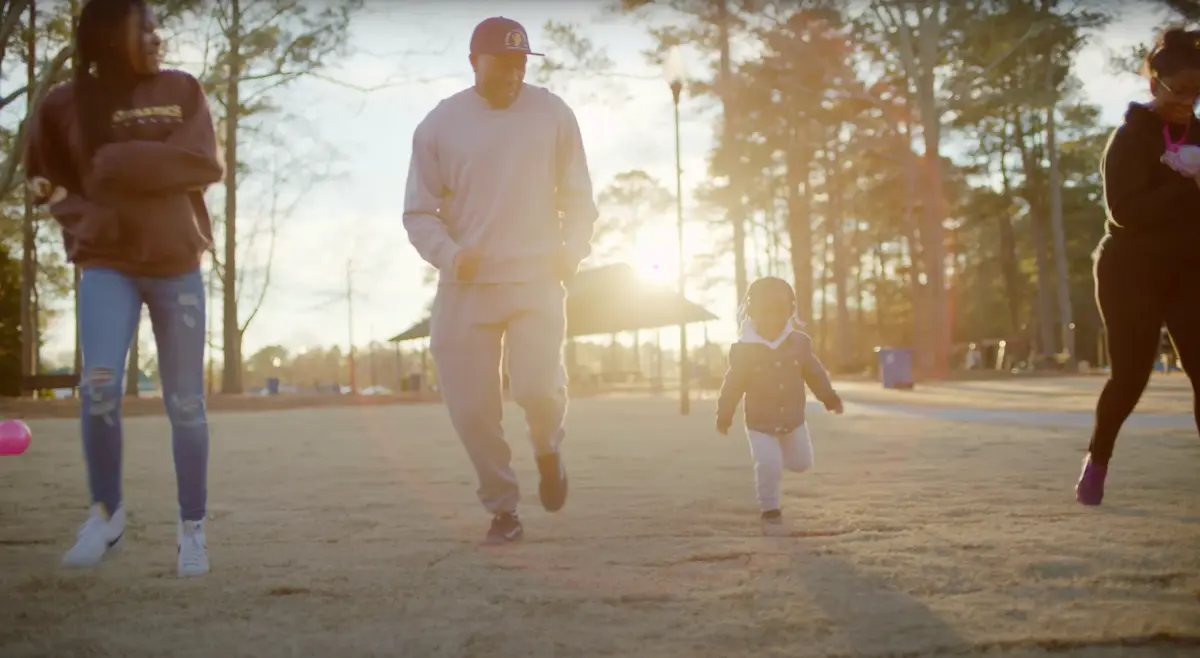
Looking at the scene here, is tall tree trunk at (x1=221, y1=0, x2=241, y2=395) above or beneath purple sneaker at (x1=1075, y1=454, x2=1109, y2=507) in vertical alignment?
above

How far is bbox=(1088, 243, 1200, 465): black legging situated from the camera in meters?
3.78

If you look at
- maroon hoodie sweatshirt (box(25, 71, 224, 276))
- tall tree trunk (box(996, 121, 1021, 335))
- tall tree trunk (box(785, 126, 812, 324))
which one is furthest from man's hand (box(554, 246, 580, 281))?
tall tree trunk (box(996, 121, 1021, 335))

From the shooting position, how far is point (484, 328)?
3.55m

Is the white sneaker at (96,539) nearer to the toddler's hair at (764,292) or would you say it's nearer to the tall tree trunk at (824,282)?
the toddler's hair at (764,292)

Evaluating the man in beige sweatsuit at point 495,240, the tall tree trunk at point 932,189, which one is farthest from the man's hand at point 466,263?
the tall tree trunk at point 932,189

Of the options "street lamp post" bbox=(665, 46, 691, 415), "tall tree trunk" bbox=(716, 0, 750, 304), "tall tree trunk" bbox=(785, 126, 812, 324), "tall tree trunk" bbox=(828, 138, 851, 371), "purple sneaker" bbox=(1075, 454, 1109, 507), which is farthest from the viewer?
"tall tree trunk" bbox=(828, 138, 851, 371)

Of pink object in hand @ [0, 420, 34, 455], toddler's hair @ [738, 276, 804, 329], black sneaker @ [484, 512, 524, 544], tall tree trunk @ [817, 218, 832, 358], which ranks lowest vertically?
black sneaker @ [484, 512, 524, 544]

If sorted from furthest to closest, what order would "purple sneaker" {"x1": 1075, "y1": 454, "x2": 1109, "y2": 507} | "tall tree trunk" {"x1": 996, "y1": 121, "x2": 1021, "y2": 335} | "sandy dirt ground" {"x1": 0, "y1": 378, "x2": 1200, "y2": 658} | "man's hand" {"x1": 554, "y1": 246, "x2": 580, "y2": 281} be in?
"tall tree trunk" {"x1": 996, "y1": 121, "x2": 1021, "y2": 335} < "purple sneaker" {"x1": 1075, "y1": 454, "x2": 1109, "y2": 507} < "man's hand" {"x1": 554, "y1": 246, "x2": 580, "y2": 281} < "sandy dirt ground" {"x1": 0, "y1": 378, "x2": 1200, "y2": 658}

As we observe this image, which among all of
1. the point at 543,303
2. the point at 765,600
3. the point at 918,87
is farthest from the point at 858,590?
the point at 918,87

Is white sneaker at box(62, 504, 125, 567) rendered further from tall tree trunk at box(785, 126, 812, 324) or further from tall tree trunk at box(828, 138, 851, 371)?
tall tree trunk at box(828, 138, 851, 371)

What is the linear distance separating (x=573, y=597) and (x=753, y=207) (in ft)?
103

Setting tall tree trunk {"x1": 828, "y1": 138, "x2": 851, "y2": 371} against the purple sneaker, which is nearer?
the purple sneaker

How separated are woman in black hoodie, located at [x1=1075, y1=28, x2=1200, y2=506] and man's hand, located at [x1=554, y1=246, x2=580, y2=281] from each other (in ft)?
7.10

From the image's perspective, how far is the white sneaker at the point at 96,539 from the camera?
10.2 ft
